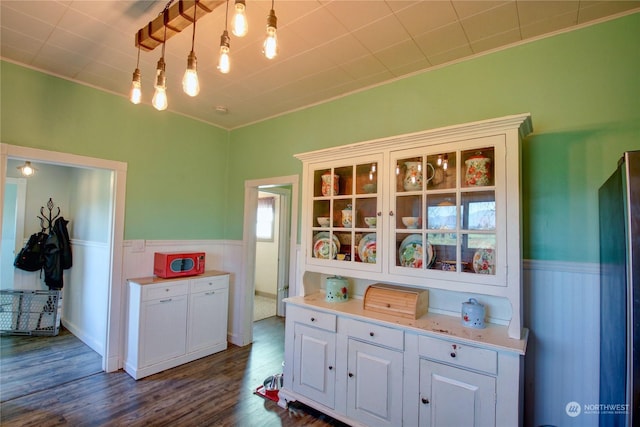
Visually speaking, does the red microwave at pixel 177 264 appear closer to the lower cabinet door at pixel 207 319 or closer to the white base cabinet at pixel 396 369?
the lower cabinet door at pixel 207 319

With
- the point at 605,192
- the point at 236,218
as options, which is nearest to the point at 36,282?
the point at 236,218

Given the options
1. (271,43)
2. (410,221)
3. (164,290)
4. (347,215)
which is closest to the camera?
(271,43)

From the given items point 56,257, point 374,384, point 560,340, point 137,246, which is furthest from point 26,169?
point 560,340

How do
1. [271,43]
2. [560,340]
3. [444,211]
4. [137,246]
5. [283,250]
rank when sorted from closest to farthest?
[271,43] → [560,340] → [444,211] → [137,246] → [283,250]

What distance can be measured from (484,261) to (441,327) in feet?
1.55

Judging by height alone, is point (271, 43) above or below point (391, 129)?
below

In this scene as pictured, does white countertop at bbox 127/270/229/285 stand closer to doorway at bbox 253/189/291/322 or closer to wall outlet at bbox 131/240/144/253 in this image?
wall outlet at bbox 131/240/144/253

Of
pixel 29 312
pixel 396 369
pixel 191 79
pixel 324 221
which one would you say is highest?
pixel 191 79

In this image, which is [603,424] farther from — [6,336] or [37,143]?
[6,336]

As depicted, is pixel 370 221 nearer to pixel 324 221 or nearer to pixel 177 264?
pixel 324 221

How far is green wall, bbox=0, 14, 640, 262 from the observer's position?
1.85 metres

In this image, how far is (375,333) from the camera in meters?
2.07

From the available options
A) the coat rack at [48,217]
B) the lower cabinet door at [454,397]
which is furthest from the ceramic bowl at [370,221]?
the coat rack at [48,217]

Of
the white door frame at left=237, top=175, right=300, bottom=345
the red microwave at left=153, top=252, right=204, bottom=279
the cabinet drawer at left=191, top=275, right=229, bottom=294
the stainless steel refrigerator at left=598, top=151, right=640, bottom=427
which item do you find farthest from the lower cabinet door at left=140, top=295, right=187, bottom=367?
the stainless steel refrigerator at left=598, top=151, right=640, bottom=427
